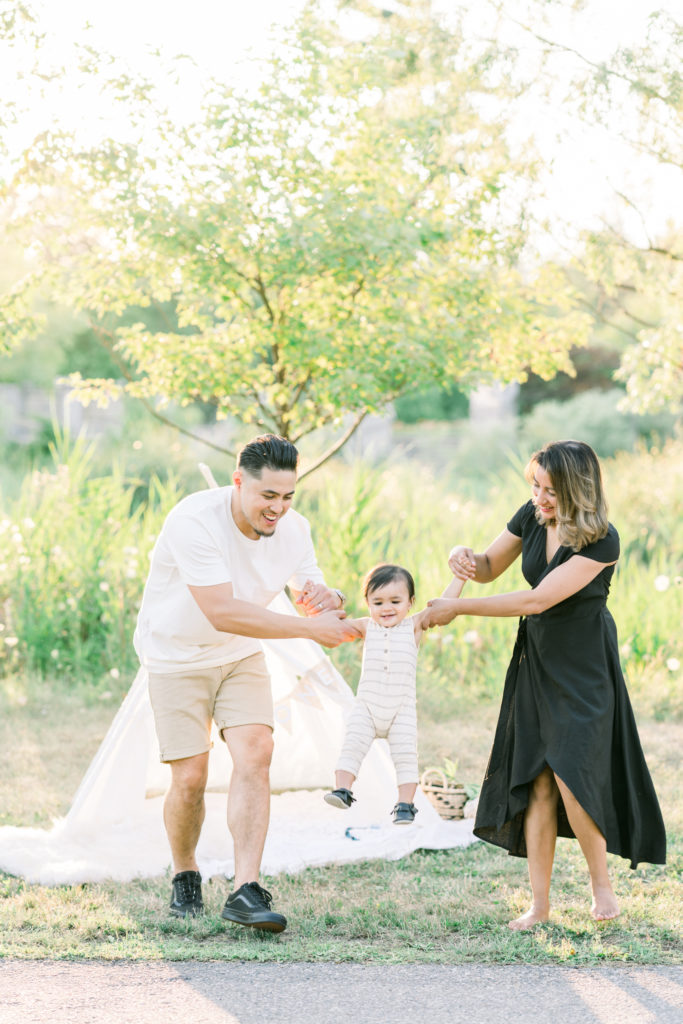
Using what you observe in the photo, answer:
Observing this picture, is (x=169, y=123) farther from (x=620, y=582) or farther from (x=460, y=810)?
(x=620, y=582)

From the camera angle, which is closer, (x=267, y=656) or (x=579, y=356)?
(x=267, y=656)

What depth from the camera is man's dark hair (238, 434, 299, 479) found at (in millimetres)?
4090

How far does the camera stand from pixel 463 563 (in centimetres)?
448

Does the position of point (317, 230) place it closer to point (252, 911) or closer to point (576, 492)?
point (576, 492)

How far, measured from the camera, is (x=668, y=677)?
9.03m

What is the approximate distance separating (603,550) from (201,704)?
161 cm

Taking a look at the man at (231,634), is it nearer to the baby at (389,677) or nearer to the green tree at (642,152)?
the baby at (389,677)

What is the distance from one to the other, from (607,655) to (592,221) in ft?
21.1

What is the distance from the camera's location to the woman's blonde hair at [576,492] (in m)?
4.02

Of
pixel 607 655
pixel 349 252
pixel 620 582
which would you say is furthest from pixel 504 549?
pixel 620 582

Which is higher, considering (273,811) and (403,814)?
(403,814)

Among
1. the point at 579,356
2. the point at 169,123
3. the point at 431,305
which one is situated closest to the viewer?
the point at 169,123

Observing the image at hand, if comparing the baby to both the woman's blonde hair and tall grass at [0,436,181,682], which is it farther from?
tall grass at [0,436,181,682]

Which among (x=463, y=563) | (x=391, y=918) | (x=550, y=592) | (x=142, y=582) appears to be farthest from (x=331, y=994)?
(x=142, y=582)
